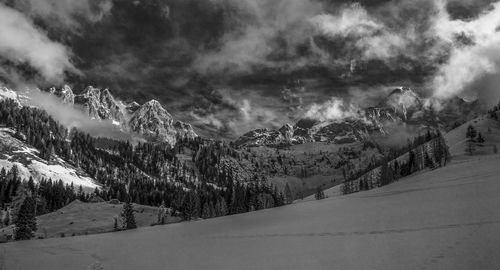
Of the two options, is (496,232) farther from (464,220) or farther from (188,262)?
(188,262)

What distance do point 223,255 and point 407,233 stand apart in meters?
22.6

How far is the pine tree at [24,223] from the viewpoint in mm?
127438

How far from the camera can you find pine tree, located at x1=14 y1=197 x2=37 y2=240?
12744 centimetres

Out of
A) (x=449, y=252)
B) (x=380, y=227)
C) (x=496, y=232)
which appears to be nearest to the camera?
(x=449, y=252)

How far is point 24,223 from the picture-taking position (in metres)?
128

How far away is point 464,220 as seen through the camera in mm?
51250

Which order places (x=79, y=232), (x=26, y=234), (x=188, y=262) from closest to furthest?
1. (x=188, y=262)
2. (x=26, y=234)
3. (x=79, y=232)

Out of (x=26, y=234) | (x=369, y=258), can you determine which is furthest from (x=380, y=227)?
(x=26, y=234)

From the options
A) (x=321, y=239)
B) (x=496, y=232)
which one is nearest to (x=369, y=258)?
(x=496, y=232)

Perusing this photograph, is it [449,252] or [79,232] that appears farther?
[79,232]

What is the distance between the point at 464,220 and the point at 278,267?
28765mm

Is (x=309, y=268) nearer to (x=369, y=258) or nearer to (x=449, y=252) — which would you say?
(x=369, y=258)

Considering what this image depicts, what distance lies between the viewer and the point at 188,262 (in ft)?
152

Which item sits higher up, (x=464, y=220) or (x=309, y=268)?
(x=464, y=220)
